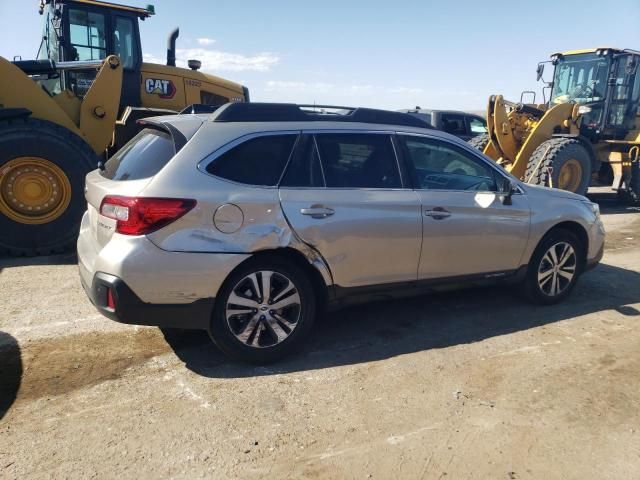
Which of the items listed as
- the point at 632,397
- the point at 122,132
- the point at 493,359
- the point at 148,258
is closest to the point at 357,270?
the point at 493,359

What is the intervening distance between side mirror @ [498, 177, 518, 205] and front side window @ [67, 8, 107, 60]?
654 cm

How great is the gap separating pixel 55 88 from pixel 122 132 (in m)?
1.22

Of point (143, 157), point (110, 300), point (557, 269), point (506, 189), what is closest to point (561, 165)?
point (557, 269)

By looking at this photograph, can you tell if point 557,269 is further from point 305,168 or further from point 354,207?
Result: point 305,168

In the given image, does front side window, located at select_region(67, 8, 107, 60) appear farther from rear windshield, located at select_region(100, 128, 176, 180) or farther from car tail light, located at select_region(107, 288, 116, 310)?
car tail light, located at select_region(107, 288, 116, 310)

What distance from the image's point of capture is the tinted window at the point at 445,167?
169 inches

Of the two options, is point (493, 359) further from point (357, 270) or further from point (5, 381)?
point (5, 381)

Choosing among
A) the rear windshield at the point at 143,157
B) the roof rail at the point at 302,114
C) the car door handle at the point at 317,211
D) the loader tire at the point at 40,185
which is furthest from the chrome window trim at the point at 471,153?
the loader tire at the point at 40,185

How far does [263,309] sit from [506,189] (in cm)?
244

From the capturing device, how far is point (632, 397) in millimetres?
3441

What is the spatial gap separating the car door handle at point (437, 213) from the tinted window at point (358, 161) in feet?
1.03

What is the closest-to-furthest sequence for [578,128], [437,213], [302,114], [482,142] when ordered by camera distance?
[302,114], [437,213], [578,128], [482,142]

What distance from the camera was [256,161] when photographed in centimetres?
365

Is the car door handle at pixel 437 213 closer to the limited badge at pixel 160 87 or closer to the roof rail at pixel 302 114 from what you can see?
the roof rail at pixel 302 114
